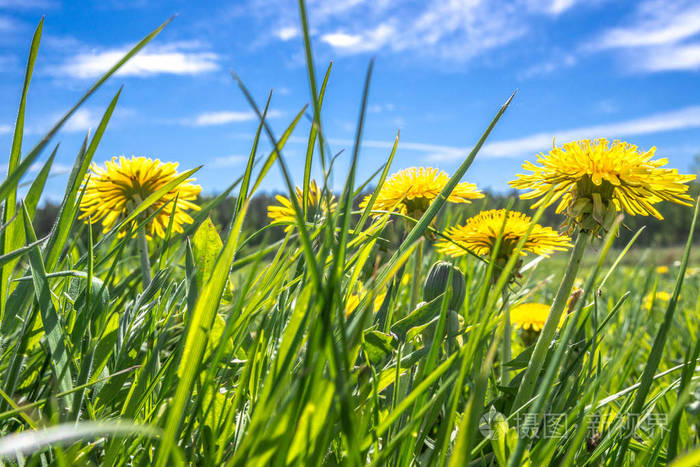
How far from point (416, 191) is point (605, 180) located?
346 millimetres

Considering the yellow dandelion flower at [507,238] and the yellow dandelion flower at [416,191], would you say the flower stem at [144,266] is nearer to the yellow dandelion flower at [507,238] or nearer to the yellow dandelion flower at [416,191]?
the yellow dandelion flower at [416,191]

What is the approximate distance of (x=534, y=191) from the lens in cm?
85

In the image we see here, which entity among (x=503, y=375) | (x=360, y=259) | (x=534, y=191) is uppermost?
(x=534, y=191)

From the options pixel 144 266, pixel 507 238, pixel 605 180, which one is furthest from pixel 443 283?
pixel 144 266

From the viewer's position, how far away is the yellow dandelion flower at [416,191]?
100 centimetres

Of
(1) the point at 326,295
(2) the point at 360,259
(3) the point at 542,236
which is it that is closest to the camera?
(1) the point at 326,295

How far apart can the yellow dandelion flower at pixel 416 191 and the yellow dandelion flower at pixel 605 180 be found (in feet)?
0.67

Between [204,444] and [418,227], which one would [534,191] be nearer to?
[418,227]

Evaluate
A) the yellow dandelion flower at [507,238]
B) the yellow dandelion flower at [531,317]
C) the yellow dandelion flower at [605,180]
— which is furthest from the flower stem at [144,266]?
the yellow dandelion flower at [531,317]

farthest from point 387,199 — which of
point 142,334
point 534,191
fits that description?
point 142,334

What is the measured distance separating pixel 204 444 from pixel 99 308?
0.83 ft

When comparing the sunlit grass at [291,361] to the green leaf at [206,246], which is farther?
the green leaf at [206,246]

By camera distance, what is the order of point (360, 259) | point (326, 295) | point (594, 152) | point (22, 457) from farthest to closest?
point (594, 152)
point (360, 259)
point (22, 457)
point (326, 295)

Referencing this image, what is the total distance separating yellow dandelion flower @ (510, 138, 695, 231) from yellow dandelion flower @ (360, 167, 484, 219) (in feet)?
0.67
